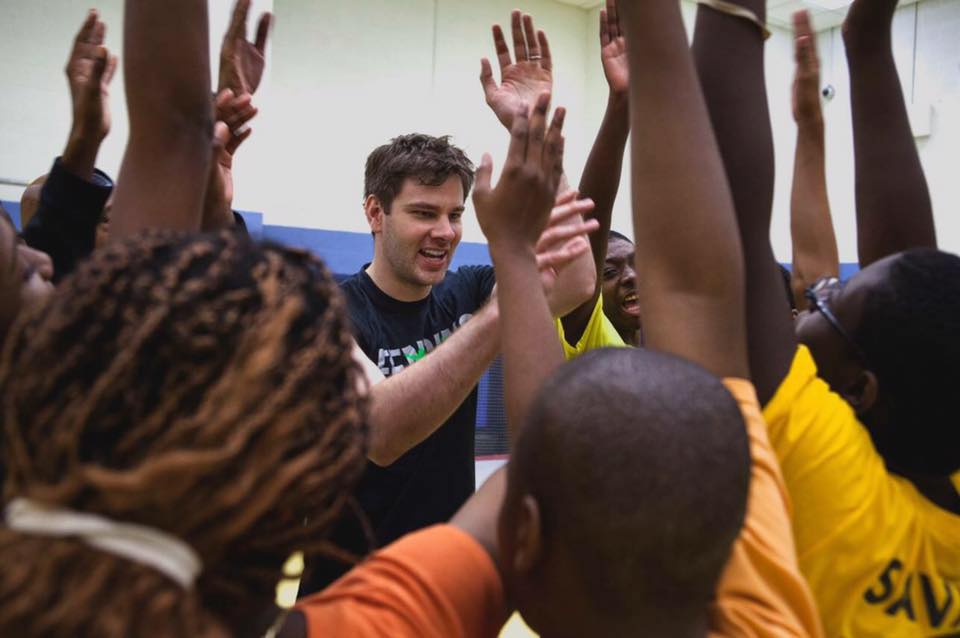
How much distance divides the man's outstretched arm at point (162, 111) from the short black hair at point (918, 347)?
3.04 feet

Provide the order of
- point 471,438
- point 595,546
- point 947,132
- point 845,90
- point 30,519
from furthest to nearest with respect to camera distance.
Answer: point 845,90, point 947,132, point 471,438, point 595,546, point 30,519

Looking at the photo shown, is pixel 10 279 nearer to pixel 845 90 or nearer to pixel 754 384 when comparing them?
pixel 754 384

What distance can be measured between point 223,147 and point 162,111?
0.36 metres

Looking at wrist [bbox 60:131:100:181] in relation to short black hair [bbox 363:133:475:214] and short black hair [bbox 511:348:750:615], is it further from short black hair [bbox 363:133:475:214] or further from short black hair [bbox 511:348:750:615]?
short black hair [bbox 363:133:475:214]

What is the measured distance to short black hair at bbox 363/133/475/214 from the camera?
103 inches

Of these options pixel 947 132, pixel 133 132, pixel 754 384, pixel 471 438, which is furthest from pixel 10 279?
pixel 947 132

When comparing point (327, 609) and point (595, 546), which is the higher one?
point (595, 546)

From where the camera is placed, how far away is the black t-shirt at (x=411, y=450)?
220 centimetres

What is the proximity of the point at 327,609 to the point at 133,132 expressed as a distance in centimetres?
68

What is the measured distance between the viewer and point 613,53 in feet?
5.54

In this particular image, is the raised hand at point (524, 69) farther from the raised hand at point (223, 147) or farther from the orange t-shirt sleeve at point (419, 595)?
the orange t-shirt sleeve at point (419, 595)

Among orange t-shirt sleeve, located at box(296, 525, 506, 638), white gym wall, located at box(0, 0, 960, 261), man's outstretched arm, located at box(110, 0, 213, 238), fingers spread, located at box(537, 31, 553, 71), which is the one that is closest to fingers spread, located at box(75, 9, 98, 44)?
man's outstretched arm, located at box(110, 0, 213, 238)

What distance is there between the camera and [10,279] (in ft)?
3.10

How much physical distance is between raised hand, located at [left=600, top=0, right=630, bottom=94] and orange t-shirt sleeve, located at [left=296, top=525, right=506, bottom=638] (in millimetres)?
1006
